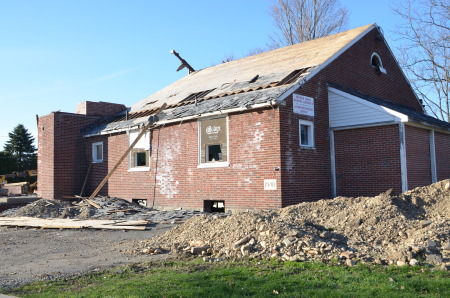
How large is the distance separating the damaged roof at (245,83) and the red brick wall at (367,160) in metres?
2.83

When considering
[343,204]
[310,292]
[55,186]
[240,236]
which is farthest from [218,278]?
[55,186]

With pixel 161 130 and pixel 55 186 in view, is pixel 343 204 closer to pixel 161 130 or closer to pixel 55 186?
pixel 161 130

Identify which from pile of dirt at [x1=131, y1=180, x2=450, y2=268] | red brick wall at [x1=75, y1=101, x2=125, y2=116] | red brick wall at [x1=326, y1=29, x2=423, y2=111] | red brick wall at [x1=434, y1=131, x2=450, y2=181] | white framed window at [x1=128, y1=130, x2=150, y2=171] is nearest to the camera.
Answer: pile of dirt at [x1=131, y1=180, x2=450, y2=268]

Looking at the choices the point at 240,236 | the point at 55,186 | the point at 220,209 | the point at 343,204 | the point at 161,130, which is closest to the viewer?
the point at 240,236

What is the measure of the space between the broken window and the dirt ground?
373cm

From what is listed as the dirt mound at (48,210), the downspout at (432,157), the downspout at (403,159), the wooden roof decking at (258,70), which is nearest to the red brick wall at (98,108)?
the wooden roof decking at (258,70)

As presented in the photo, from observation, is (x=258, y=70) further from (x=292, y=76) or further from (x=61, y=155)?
(x=61, y=155)

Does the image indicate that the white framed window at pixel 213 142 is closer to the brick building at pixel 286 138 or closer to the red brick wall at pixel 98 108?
the brick building at pixel 286 138

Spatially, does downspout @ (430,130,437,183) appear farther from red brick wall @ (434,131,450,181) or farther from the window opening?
the window opening

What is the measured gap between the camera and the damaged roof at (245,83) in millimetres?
15461

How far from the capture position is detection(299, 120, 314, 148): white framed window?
15.2 meters

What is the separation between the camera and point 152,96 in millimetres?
24891

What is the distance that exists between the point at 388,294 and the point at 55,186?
1870 centimetres

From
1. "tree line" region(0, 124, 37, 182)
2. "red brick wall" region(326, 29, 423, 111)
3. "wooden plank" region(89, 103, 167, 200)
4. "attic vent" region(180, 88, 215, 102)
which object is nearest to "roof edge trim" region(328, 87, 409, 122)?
"red brick wall" region(326, 29, 423, 111)
